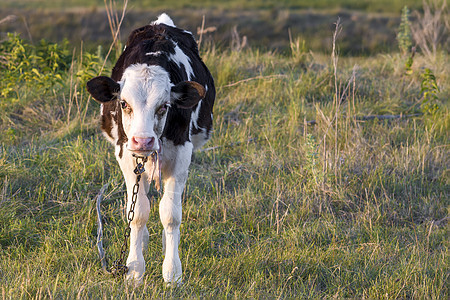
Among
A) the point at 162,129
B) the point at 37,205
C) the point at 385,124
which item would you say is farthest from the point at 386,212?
the point at 37,205

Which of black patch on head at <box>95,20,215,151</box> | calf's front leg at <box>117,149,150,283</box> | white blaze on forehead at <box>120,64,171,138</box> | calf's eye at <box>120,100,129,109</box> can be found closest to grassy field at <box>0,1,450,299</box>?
calf's front leg at <box>117,149,150,283</box>

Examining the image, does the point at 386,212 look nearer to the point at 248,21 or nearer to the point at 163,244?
the point at 163,244

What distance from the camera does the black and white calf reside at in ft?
11.1

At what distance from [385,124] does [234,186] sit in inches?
79.4

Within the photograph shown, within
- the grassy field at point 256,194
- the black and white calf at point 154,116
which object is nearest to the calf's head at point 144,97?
the black and white calf at point 154,116


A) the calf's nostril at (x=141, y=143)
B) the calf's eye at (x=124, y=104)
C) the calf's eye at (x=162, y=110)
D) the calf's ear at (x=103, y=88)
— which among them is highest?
the calf's ear at (x=103, y=88)

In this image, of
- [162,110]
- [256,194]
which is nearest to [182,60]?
[162,110]

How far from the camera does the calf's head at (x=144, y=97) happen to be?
10.7 feet

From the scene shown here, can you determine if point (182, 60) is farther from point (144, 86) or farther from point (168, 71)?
point (144, 86)

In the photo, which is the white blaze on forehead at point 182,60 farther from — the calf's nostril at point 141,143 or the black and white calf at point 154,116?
the calf's nostril at point 141,143

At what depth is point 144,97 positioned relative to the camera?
11.1 ft

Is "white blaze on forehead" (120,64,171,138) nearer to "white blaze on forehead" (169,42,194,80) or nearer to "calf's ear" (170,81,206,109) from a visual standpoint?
"calf's ear" (170,81,206,109)

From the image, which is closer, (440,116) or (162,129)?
(162,129)

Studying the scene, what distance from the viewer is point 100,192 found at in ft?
15.6
